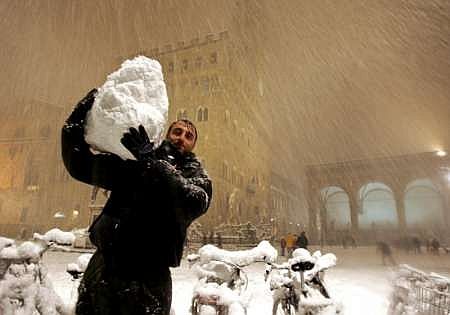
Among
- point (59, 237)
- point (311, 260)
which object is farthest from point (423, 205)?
point (59, 237)

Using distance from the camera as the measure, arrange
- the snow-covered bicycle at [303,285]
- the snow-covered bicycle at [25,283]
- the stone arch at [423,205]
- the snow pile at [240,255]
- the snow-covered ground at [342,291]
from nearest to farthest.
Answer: the snow-covered bicycle at [25,283]
the snow-covered bicycle at [303,285]
the snow pile at [240,255]
the snow-covered ground at [342,291]
the stone arch at [423,205]

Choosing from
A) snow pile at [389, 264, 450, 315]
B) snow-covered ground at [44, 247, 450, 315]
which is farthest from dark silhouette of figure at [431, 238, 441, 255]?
snow pile at [389, 264, 450, 315]

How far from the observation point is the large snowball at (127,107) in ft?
4.05

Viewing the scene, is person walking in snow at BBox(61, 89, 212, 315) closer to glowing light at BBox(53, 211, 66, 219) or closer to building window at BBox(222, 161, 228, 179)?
building window at BBox(222, 161, 228, 179)

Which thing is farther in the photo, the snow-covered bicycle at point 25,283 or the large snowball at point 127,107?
the snow-covered bicycle at point 25,283

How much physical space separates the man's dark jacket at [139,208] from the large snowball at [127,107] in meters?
0.07

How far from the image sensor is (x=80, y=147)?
129 cm

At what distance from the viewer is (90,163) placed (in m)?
1.33

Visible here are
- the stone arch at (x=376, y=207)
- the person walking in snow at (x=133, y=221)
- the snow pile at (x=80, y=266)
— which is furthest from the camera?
the stone arch at (x=376, y=207)

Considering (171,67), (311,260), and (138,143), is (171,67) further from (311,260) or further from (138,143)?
(138,143)

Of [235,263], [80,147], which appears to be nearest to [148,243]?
[80,147]

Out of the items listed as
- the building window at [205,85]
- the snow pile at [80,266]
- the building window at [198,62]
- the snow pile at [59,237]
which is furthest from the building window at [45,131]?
the snow pile at [59,237]

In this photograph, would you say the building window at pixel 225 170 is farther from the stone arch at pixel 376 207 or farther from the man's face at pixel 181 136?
the man's face at pixel 181 136

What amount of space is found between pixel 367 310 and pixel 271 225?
104ft
